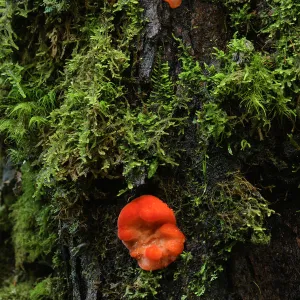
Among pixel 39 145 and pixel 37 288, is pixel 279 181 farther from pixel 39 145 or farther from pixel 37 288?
pixel 37 288

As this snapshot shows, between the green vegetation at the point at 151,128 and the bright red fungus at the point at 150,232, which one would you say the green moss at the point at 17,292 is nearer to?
the green vegetation at the point at 151,128

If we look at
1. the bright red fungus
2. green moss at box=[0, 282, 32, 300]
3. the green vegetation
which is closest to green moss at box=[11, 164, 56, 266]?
green moss at box=[0, 282, 32, 300]

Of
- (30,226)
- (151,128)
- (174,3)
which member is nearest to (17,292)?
(30,226)

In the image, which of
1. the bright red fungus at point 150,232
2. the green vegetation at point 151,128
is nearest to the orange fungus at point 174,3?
the green vegetation at point 151,128

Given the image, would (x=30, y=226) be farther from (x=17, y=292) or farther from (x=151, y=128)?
(x=151, y=128)

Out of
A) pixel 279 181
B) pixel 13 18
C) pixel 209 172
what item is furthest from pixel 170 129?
pixel 13 18
